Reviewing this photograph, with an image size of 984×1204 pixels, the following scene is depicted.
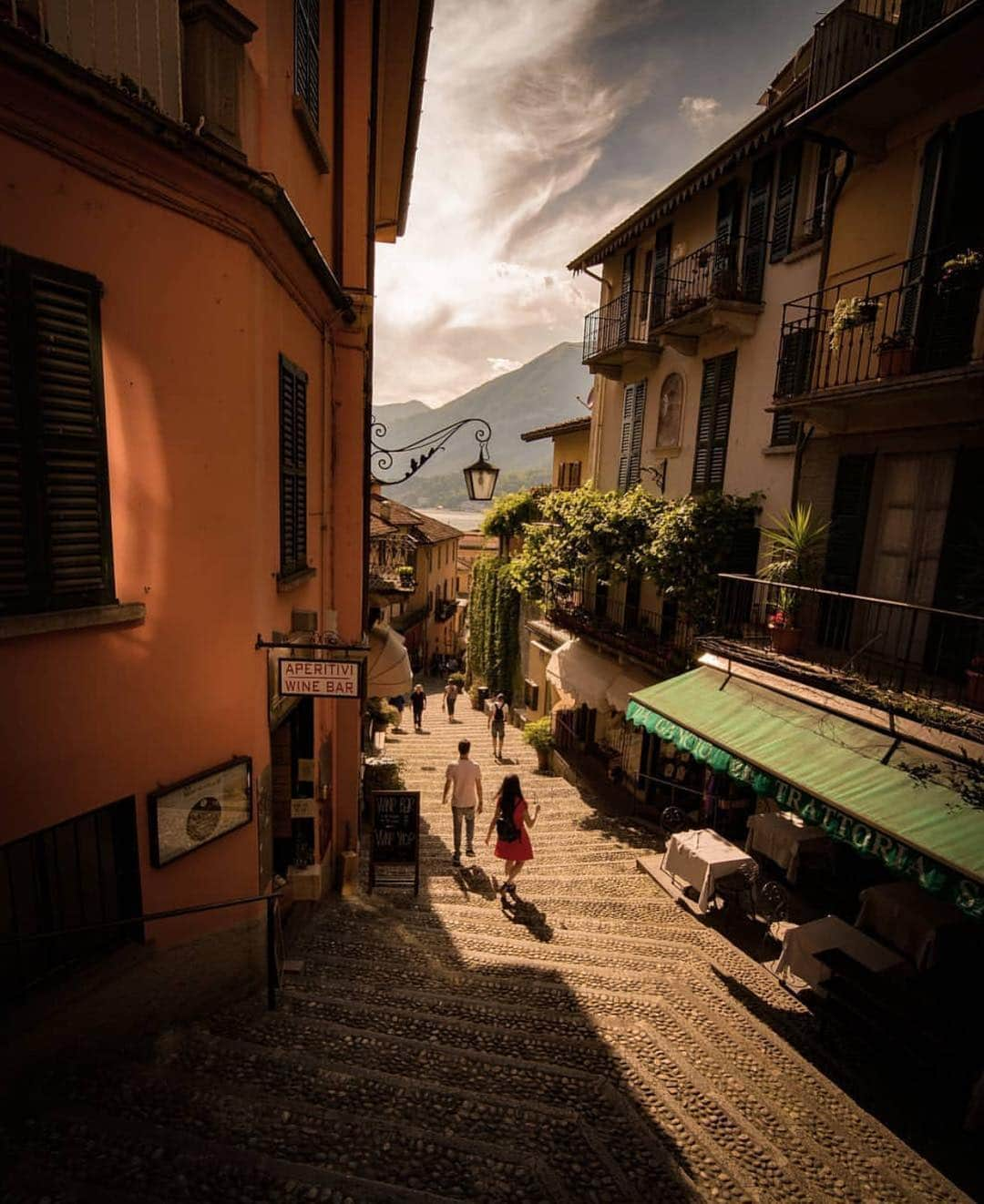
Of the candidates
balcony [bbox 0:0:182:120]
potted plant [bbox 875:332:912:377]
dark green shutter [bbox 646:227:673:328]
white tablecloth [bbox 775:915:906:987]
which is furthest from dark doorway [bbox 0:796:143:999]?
dark green shutter [bbox 646:227:673:328]

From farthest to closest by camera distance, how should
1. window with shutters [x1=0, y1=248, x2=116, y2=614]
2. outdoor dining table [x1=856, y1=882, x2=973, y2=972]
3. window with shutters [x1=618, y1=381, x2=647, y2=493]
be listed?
window with shutters [x1=618, y1=381, x2=647, y2=493], outdoor dining table [x1=856, y1=882, x2=973, y2=972], window with shutters [x1=0, y1=248, x2=116, y2=614]

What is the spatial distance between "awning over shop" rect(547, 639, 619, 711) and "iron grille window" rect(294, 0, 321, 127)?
11.8 m

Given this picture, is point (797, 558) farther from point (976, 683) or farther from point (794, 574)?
point (976, 683)

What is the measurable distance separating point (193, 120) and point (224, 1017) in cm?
717

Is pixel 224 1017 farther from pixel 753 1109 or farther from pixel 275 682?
pixel 753 1109

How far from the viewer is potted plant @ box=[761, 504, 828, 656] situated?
8430mm

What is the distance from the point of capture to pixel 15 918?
387 centimetres

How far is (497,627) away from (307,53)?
816 inches

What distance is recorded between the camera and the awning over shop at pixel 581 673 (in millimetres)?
14366

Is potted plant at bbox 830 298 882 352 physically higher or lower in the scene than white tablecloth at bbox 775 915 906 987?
higher

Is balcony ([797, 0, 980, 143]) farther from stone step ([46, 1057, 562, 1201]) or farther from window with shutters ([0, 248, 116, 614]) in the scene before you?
stone step ([46, 1057, 562, 1201])

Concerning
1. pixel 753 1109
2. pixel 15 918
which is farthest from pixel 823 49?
→ pixel 15 918

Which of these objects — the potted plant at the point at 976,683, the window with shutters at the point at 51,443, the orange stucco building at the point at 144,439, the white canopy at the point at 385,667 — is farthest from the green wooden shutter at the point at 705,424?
the window with shutters at the point at 51,443

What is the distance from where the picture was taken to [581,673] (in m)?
15.1
